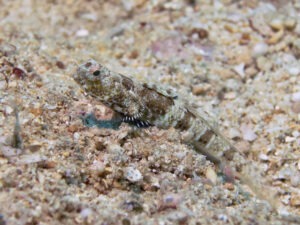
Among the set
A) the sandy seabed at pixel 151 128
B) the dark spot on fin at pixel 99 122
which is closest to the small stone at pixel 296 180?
the sandy seabed at pixel 151 128

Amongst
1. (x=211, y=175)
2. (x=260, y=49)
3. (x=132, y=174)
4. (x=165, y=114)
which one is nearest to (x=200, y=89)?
(x=260, y=49)

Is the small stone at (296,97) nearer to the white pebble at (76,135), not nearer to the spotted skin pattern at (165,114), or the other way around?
the spotted skin pattern at (165,114)

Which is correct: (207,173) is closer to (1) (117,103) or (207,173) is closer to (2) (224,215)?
(2) (224,215)

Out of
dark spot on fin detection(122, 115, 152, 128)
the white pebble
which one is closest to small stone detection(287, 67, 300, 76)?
dark spot on fin detection(122, 115, 152, 128)

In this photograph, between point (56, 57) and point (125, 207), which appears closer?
point (125, 207)

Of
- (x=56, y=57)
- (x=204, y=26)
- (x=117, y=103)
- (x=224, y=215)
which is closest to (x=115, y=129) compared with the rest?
(x=117, y=103)

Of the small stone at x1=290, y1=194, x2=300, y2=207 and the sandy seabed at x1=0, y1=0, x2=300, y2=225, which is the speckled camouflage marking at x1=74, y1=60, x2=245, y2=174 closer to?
the sandy seabed at x1=0, y1=0, x2=300, y2=225
